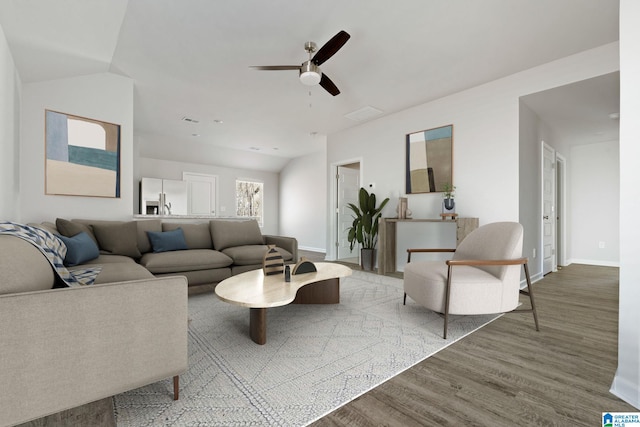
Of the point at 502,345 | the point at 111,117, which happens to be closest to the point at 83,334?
the point at 502,345

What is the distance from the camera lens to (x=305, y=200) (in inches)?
331

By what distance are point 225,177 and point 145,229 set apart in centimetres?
491

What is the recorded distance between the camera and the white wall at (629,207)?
1.46 m

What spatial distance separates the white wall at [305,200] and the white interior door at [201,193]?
2182 millimetres

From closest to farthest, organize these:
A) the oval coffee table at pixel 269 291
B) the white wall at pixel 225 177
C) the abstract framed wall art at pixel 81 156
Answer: the oval coffee table at pixel 269 291 → the abstract framed wall art at pixel 81 156 → the white wall at pixel 225 177

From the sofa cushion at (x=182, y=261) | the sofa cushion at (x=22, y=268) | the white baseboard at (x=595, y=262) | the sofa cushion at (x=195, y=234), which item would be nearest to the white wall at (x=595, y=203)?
the white baseboard at (x=595, y=262)

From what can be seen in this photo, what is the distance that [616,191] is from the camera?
534 cm

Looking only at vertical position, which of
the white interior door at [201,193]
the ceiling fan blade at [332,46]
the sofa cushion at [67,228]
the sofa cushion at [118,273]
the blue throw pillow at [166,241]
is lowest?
the sofa cushion at [118,273]

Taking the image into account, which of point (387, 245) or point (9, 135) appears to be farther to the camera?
point (387, 245)

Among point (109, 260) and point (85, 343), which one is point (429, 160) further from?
point (85, 343)

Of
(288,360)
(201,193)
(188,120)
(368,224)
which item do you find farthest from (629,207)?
(201,193)

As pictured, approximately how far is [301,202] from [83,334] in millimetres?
7458

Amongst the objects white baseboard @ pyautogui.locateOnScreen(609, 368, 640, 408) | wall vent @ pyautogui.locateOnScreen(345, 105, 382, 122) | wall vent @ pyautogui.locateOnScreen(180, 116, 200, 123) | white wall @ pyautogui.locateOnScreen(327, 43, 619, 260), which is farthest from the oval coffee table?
wall vent @ pyautogui.locateOnScreen(180, 116, 200, 123)

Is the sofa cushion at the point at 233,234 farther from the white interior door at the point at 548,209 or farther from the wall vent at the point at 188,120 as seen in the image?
the white interior door at the point at 548,209
